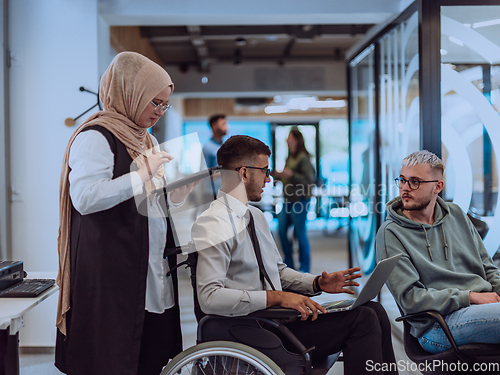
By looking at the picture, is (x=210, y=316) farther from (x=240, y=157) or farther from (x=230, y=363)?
(x=240, y=157)

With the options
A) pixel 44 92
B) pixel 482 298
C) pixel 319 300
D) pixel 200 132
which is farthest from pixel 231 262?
pixel 319 300

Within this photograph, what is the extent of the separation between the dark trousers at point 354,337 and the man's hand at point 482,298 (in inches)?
16.2

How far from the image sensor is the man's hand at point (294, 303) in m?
1.49

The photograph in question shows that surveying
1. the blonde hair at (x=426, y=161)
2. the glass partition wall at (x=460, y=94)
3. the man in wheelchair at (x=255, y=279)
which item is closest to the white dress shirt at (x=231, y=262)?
the man in wheelchair at (x=255, y=279)

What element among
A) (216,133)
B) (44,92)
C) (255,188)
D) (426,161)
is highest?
(44,92)

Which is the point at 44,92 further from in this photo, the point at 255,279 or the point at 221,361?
the point at 221,361

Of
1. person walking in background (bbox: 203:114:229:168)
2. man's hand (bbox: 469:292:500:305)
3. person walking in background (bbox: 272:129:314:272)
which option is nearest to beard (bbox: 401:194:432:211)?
man's hand (bbox: 469:292:500:305)

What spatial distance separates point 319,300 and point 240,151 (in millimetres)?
2562

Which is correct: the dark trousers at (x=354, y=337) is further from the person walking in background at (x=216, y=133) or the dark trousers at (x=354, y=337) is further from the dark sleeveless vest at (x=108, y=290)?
the person walking in background at (x=216, y=133)

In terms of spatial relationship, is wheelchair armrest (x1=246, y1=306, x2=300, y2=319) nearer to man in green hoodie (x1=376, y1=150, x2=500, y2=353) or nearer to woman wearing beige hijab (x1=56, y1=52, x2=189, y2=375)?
woman wearing beige hijab (x1=56, y1=52, x2=189, y2=375)

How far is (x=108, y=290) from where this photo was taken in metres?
1.47

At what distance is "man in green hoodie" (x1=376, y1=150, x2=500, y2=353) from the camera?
5.53 ft

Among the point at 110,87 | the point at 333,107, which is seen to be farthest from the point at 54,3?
the point at 333,107

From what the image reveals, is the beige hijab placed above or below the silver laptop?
above
